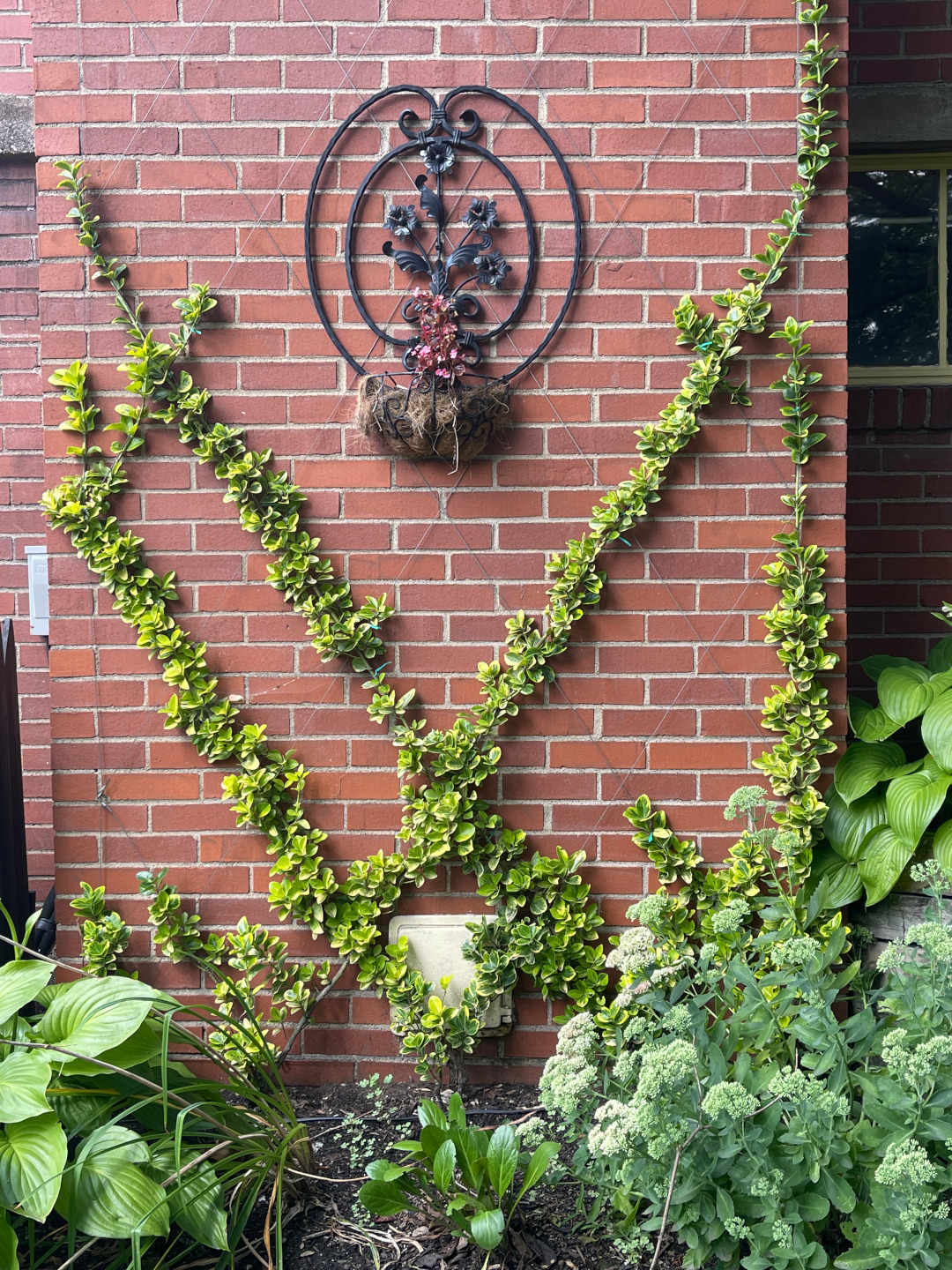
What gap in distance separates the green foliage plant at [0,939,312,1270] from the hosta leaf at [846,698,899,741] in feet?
4.94

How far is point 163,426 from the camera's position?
2152 millimetres

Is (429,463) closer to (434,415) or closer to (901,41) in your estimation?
(434,415)

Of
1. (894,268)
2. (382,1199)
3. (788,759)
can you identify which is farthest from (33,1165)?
(894,268)

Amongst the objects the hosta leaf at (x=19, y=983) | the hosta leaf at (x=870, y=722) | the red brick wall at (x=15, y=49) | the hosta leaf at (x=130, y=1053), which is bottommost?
the hosta leaf at (x=130, y=1053)

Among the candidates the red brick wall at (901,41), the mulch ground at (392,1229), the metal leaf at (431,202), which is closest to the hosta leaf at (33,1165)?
the mulch ground at (392,1229)

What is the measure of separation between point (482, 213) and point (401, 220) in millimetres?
184

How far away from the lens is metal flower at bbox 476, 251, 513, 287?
6.88 ft

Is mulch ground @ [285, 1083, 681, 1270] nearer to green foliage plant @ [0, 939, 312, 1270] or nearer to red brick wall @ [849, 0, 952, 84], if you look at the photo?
green foliage plant @ [0, 939, 312, 1270]

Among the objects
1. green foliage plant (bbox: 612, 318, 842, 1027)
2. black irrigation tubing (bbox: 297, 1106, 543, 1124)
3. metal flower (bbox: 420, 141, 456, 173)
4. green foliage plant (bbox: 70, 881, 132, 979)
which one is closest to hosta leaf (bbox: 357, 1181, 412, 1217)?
black irrigation tubing (bbox: 297, 1106, 543, 1124)

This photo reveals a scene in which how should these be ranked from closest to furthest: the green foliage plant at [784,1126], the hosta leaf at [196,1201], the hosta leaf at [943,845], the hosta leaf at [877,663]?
the green foliage plant at [784,1126], the hosta leaf at [196,1201], the hosta leaf at [943,845], the hosta leaf at [877,663]

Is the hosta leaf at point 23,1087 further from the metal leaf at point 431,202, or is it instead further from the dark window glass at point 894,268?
the dark window glass at point 894,268

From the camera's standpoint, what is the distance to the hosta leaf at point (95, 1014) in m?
1.61

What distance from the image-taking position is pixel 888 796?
2.04 m

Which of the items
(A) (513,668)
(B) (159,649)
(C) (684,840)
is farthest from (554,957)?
(B) (159,649)
